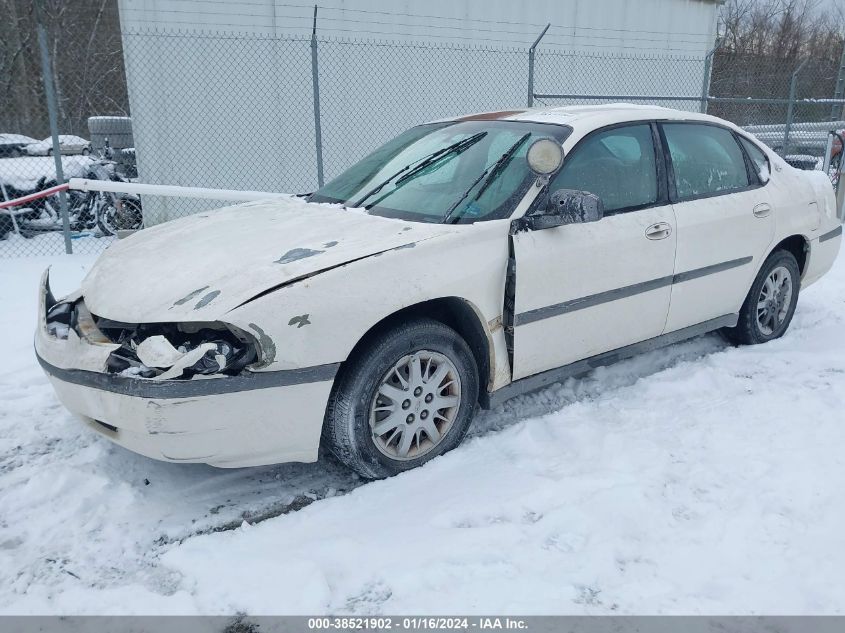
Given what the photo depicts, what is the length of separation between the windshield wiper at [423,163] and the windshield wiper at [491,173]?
26 cm

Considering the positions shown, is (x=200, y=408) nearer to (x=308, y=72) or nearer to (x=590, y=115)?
(x=590, y=115)

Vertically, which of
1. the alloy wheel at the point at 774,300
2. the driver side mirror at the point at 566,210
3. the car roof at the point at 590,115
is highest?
the car roof at the point at 590,115

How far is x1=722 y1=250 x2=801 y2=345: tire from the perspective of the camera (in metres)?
4.64

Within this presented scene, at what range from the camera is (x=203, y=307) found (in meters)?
2.62

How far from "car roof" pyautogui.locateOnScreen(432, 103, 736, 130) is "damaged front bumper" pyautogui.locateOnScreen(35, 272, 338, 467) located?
6.34ft

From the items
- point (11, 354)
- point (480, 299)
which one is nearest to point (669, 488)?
point (480, 299)

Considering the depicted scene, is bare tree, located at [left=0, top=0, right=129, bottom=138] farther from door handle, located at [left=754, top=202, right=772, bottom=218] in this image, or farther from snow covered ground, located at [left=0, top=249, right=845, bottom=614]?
door handle, located at [left=754, top=202, right=772, bottom=218]

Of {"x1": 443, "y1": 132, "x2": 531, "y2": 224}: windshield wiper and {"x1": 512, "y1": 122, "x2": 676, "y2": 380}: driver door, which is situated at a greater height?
{"x1": 443, "y1": 132, "x2": 531, "y2": 224}: windshield wiper

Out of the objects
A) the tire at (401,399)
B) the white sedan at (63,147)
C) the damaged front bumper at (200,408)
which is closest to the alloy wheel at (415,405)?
the tire at (401,399)

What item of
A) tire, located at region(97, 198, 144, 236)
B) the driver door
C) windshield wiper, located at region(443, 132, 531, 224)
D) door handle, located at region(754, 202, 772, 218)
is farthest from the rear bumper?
tire, located at region(97, 198, 144, 236)

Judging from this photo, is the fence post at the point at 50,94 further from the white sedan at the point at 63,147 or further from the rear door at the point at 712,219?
the rear door at the point at 712,219

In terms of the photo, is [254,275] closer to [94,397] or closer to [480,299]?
[94,397]

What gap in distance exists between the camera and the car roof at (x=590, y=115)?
3.73 m

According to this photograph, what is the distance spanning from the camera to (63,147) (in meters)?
10.8
